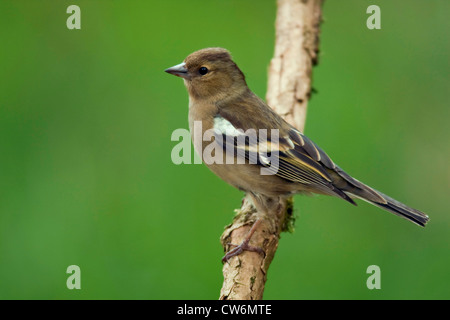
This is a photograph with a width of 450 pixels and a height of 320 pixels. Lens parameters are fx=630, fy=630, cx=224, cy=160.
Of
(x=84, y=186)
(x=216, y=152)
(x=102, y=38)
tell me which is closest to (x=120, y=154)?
(x=84, y=186)

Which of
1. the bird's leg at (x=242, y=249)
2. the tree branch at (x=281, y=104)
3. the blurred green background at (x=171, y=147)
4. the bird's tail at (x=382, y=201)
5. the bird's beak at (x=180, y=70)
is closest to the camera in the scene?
the tree branch at (x=281, y=104)

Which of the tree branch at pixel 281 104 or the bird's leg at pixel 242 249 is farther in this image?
the bird's leg at pixel 242 249

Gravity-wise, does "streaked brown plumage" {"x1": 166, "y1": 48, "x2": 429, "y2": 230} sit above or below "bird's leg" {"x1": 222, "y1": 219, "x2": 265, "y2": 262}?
above

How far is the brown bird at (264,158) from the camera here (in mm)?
3658

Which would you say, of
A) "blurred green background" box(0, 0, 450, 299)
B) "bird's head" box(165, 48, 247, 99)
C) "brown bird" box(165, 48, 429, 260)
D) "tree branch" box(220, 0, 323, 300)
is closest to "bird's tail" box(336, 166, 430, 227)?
"brown bird" box(165, 48, 429, 260)

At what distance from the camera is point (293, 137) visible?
12.5ft

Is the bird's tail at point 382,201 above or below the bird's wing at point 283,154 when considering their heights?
below

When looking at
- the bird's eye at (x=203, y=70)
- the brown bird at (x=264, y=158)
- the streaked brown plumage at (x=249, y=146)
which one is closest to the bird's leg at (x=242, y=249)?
the brown bird at (x=264, y=158)

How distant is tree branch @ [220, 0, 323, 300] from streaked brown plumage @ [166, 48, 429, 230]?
0.59 ft

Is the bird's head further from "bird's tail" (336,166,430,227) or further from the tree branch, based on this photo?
"bird's tail" (336,166,430,227)

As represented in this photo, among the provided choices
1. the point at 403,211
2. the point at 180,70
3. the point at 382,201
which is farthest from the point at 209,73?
the point at 403,211

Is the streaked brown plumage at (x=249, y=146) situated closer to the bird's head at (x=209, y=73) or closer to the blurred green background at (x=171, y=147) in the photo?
the bird's head at (x=209, y=73)

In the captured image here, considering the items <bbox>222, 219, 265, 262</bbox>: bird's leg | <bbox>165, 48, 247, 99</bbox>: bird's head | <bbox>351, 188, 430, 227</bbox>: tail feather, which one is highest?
<bbox>165, 48, 247, 99</bbox>: bird's head

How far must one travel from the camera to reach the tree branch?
10.8 ft
